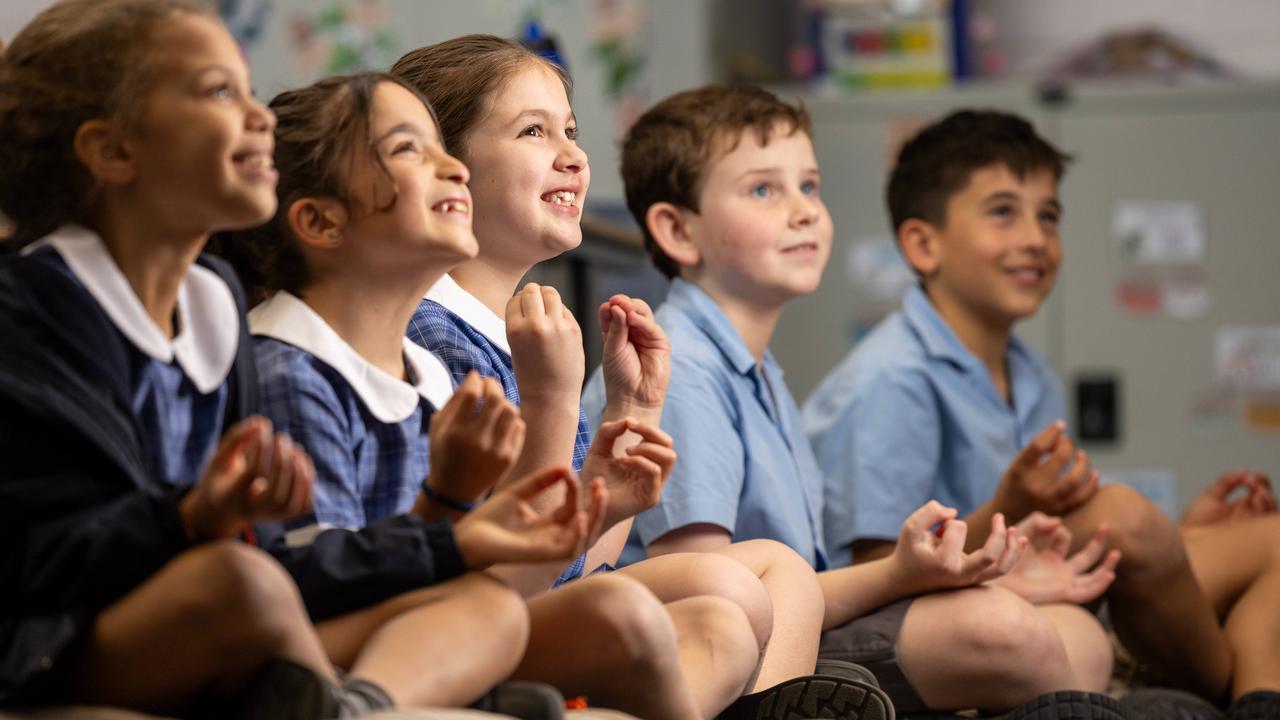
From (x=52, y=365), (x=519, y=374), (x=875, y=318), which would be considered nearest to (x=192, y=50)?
(x=52, y=365)

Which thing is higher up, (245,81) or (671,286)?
(245,81)

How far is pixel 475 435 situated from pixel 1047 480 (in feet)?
3.09

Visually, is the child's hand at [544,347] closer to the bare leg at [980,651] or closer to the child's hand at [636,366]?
the child's hand at [636,366]

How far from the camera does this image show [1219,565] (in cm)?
189

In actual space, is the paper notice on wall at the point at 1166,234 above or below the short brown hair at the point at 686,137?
below

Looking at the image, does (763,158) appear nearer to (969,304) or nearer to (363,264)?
(969,304)

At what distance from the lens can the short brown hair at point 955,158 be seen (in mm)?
2215

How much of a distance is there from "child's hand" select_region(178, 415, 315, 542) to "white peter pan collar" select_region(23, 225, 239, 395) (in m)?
0.11

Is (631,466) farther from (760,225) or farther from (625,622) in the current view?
(760,225)

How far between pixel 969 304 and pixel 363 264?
1265mm

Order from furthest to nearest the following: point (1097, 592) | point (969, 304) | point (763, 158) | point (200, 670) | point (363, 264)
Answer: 1. point (969, 304)
2. point (763, 158)
3. point (1097, 592)
4. point (363, 264)
5. point (200, 670)

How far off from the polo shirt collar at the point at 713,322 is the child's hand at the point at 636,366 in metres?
0.38

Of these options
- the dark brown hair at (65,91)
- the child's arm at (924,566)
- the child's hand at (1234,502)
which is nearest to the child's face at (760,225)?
the child's arm at (924,566)

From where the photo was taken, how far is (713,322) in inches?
69.2
